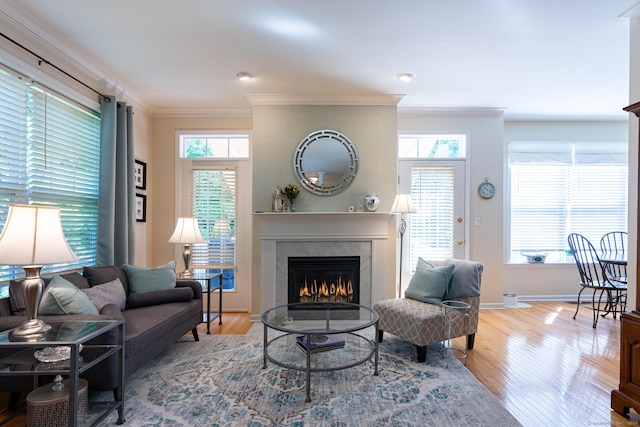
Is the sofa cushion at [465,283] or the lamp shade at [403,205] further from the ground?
the lamp shade at [403,205]

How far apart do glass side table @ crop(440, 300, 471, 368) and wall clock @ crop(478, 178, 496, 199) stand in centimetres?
218

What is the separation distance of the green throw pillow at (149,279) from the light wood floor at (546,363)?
83cm

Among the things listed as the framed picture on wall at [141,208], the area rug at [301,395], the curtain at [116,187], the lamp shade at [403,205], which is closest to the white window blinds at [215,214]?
the framed picture on wall at [141,208]

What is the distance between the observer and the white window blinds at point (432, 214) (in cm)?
489

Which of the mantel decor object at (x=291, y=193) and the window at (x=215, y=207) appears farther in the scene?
the window at (x=215, y=207)

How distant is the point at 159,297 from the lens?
130 inches

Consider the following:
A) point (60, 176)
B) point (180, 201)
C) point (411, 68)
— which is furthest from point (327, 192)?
point (60, 176)

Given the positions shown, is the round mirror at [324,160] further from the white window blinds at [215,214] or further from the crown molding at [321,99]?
the white window blinds at [215,214]

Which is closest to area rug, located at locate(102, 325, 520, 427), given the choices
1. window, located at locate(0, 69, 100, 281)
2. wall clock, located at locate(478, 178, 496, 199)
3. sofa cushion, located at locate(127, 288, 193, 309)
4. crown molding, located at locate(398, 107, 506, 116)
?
sofa cushion, located at locate(127, 288, 193, 309)

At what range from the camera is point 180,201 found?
477cm

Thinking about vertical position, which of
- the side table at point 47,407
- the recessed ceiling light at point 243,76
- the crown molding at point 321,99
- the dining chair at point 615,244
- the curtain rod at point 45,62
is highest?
the recessed ceiling light at point 243,76

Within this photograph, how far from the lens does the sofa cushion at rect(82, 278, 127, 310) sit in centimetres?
279

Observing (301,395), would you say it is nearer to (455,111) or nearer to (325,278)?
(325,278)

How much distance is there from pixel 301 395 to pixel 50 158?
2823 mm
